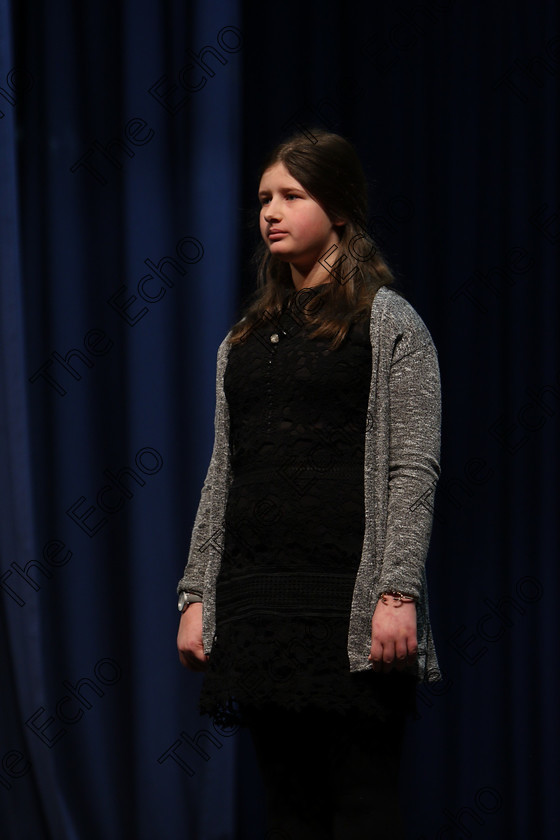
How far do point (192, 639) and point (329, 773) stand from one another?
28cm

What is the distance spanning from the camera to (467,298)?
6.94 feet

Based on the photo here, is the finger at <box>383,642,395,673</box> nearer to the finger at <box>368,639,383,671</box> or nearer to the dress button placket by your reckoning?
the finger at <box>368,639,383,671</box>

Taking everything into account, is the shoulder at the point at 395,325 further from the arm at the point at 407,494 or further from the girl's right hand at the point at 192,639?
the girl's right hand at the point at 192,639

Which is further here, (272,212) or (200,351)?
(200,351)

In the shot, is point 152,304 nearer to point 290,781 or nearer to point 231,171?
point 231,171

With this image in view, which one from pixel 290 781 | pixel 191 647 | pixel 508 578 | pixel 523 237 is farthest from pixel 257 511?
pixel 523 237

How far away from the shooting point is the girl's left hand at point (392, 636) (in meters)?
1.20

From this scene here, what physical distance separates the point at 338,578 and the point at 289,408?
240mm

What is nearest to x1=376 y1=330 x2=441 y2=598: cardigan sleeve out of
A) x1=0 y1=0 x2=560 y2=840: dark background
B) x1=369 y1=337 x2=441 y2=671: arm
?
x1=369 y1=337 x2=441 y2=671: arm

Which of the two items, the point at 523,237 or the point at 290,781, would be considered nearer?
the point at 290,781

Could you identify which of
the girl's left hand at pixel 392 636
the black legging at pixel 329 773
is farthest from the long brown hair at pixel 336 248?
the black legging at pixel 329 773

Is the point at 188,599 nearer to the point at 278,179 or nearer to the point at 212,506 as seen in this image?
the point at 212,506

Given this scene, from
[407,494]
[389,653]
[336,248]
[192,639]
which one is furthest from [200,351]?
[389,653]

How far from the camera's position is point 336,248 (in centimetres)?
143
